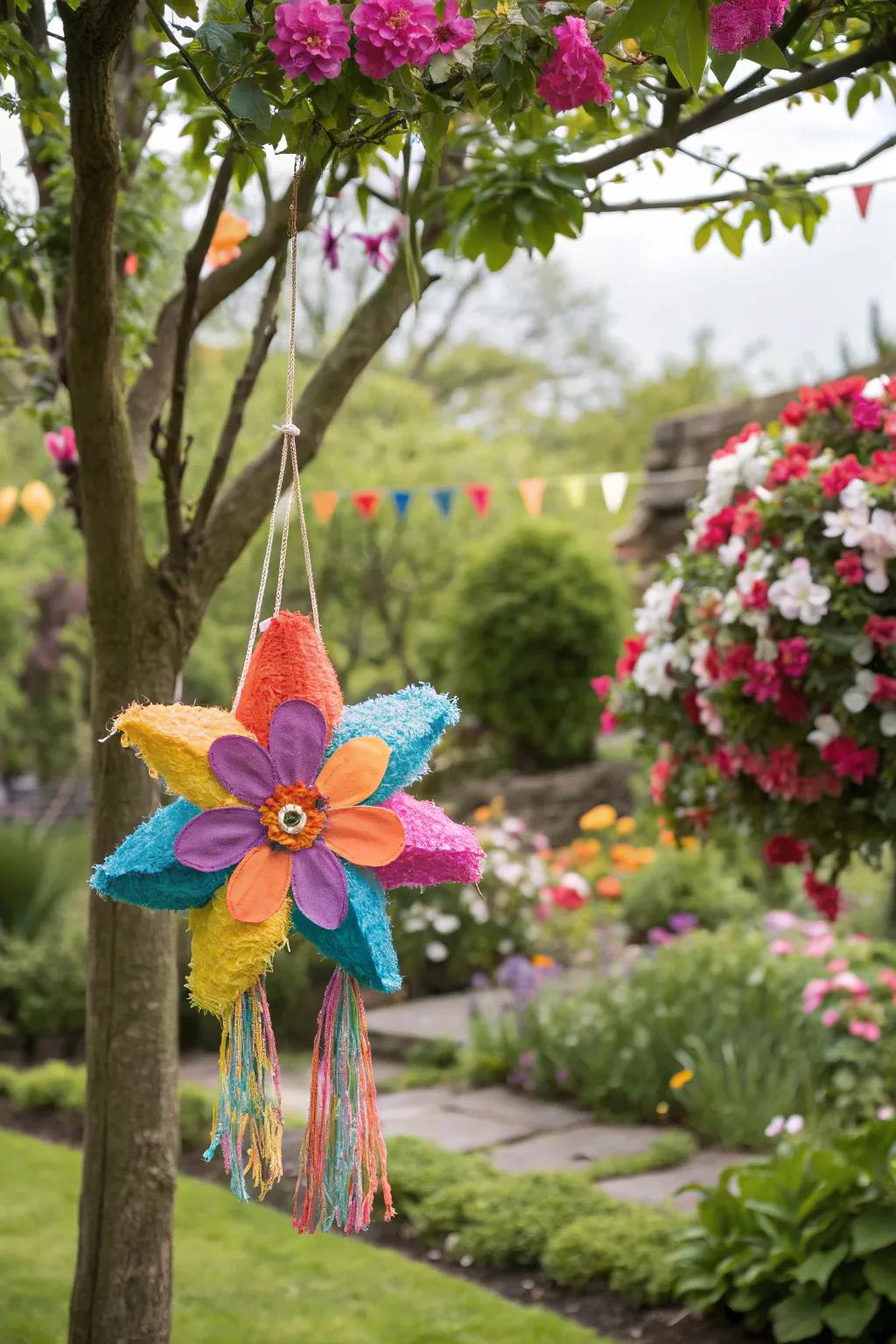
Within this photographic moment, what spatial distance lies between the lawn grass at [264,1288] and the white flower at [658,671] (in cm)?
144

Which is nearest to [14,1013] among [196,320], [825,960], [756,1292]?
[825,960]

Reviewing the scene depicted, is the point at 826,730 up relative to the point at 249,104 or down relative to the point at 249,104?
down

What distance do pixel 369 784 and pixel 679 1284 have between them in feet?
6.79

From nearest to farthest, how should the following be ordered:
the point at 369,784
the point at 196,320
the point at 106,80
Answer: the point at 369,784 → the point at 106,80 → the point at 196,320

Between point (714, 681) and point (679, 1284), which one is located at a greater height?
point (714, 681)

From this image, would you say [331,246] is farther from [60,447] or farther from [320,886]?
[320,886]

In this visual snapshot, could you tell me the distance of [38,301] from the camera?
262 cm

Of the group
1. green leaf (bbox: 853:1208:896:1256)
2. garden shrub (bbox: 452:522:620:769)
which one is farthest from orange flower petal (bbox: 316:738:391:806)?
garden shrub (bbox: 452:522:620:769)

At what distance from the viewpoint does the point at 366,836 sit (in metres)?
1.52

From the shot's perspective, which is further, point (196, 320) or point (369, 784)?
point (196, 320)

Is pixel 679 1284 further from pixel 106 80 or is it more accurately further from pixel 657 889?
pixel 657 889

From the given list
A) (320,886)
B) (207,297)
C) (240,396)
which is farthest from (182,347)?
(320,886)

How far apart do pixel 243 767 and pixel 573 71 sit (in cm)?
88

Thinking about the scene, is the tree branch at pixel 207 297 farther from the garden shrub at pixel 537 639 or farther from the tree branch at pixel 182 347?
the garden shrub at pixel 537 639
